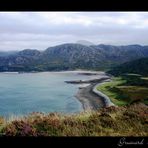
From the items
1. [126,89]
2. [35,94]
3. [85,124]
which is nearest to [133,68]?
[126,89]

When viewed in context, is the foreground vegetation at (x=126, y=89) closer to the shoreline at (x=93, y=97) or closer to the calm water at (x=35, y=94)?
the shoreline at (x=93, y=97)

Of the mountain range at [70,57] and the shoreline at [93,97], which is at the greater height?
the mountain range at [70,57]

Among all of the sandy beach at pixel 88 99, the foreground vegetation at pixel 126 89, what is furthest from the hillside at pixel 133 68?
the sandy beach at pixel 88 99

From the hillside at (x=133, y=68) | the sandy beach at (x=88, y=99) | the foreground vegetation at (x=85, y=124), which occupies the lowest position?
the foreground vegetation at (x=85, y=124)

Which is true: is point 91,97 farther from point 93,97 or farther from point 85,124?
point 85,124

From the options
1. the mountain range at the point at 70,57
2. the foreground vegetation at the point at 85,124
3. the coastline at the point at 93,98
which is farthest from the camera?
the mountain range at the point at 70,57

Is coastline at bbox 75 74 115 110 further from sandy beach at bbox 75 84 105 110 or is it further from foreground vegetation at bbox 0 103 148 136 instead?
foreground vegetation at bbox 0 103 148 136
